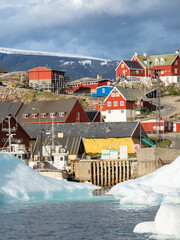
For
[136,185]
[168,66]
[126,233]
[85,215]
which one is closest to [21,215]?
[85,215]

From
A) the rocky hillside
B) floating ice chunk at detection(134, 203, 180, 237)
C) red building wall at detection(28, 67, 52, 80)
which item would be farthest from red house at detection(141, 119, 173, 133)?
floating ice chunk at detection(134, 203, 180, 237)

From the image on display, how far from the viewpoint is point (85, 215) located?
3300cm

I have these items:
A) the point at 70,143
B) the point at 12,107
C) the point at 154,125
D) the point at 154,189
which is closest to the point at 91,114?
the point at 154,125

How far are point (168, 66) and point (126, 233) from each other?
98.0 metres

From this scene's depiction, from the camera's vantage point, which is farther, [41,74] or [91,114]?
[41,74]

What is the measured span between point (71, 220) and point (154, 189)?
1145 centimetres

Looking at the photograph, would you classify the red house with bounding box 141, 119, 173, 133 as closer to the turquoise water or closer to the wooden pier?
the wooden pier

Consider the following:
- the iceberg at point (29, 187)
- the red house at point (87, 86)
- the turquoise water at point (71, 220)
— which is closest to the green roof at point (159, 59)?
the red house at point (87, 86)

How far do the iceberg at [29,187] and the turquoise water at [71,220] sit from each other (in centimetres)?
111

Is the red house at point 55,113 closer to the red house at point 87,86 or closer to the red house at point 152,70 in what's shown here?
the red house at point 152,70

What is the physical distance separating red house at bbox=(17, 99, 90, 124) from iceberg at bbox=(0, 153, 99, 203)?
41092mm

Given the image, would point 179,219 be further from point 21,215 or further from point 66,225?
point 21,215

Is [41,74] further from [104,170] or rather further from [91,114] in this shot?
[104,170]

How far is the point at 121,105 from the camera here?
98438 millimetres
